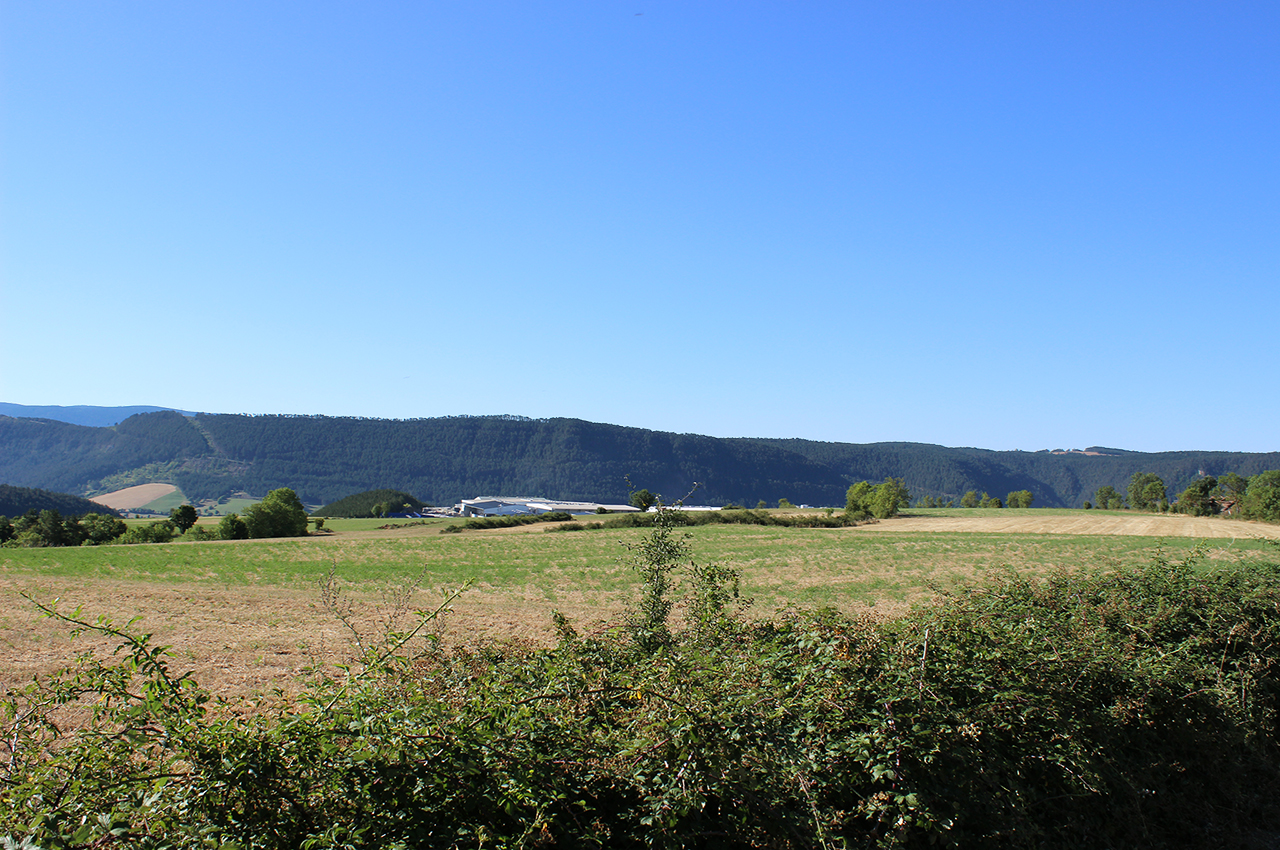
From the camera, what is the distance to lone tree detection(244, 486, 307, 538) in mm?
58000

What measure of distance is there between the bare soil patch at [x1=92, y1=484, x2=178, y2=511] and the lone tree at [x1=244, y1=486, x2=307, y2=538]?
121 meters

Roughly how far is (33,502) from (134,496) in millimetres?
86162

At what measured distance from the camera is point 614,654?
5539mm

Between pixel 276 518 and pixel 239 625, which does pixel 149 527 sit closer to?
pixel 276 518

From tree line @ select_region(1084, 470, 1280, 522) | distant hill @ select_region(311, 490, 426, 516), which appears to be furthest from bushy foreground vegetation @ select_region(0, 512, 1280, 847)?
distant hill @ select_region(311, 490, 426, 516)

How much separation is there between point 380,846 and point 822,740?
236cm

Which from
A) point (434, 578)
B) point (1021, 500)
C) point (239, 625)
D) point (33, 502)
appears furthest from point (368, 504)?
point (1021, 500)

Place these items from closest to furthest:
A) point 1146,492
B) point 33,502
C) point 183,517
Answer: point 183,517 < point 33,502 < point 1146,492

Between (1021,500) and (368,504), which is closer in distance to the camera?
(368,504)

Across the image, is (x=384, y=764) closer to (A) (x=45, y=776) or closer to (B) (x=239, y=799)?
(B) (x=239, y=799)

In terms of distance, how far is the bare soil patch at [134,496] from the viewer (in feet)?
517

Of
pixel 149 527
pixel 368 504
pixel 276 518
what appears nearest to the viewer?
pixel 149 527

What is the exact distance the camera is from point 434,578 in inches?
1110

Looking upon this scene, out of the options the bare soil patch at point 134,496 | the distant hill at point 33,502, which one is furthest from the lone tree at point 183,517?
the bare soil patch at point 134,496
